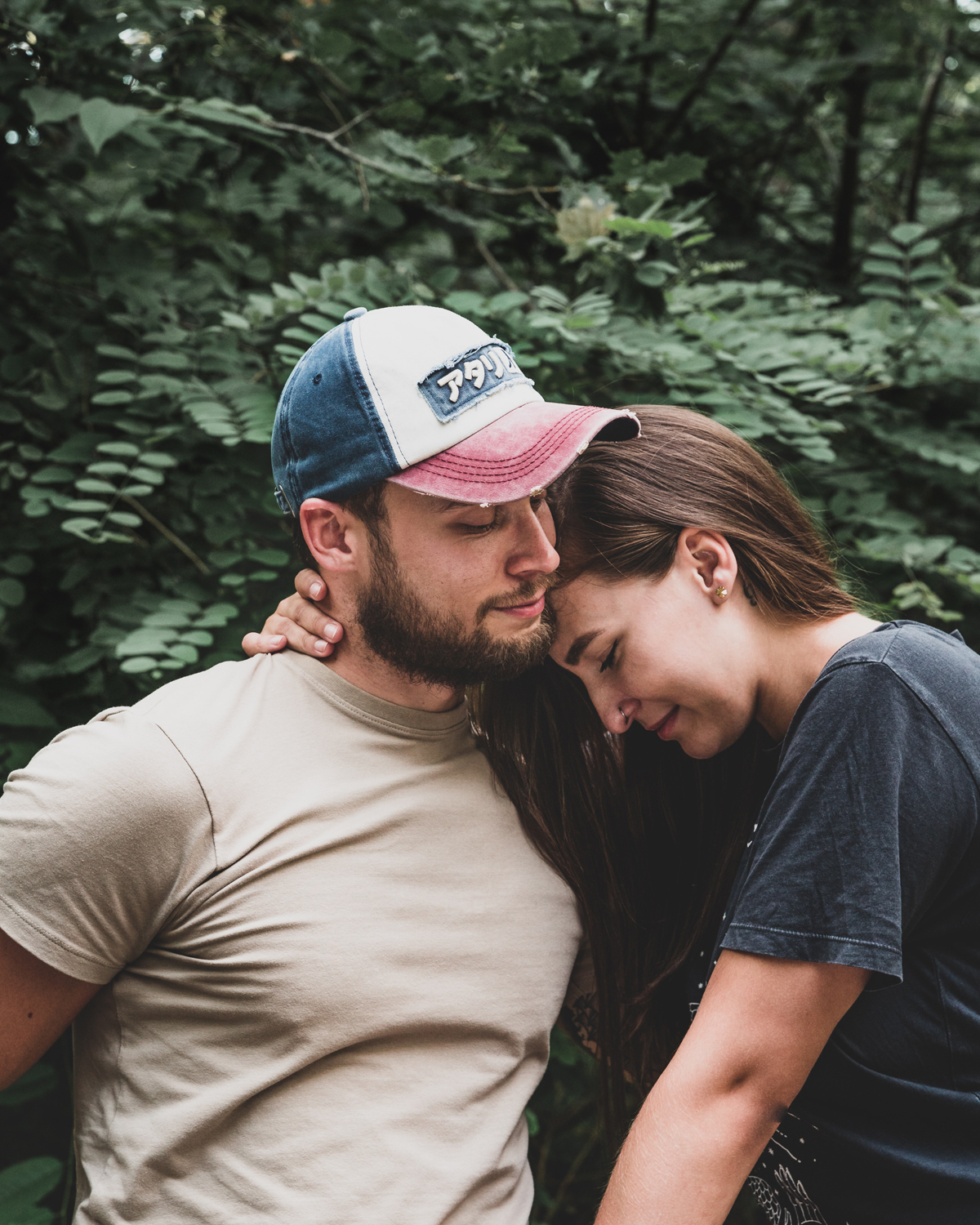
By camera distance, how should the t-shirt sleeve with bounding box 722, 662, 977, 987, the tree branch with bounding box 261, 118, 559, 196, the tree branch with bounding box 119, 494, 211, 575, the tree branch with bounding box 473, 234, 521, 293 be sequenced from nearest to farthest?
the t-shirt sleeve with bounding box 722, 662, 977, 987, the tree branch with bounding box 119, 494, 211, 575, the tree branch with bounding box 261, 118, 559, 196, the tree branch with bounding box 473, 234, 521, 293

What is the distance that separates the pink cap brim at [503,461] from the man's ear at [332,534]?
0.12 meters

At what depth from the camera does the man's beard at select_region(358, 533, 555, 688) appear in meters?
1.40

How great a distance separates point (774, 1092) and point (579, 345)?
1465mm

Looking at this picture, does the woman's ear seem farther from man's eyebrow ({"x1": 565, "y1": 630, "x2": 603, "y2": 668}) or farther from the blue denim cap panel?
the blue denim cap panel

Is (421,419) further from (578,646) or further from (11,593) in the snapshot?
(11,593)

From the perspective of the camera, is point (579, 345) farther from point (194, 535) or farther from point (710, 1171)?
point (710, 1171)

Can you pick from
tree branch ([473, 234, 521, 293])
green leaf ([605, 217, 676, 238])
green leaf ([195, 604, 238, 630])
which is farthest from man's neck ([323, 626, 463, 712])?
tree branch ([473, 234, 521, 293])

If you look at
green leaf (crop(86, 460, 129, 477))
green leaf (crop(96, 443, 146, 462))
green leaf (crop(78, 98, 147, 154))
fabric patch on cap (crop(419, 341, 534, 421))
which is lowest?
green leaf (crop(86, 460, 129, 477))

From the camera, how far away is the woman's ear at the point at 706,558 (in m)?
1.46

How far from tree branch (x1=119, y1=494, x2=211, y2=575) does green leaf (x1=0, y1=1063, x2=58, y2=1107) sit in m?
1.06

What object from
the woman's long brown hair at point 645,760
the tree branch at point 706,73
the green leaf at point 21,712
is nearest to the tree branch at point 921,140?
the tree branch at point 706,73

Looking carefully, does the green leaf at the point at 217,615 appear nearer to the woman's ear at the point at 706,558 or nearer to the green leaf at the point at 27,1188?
the woman's ear at the point at 706,558

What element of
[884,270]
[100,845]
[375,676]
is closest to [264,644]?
[375,676]

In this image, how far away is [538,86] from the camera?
2361mm
